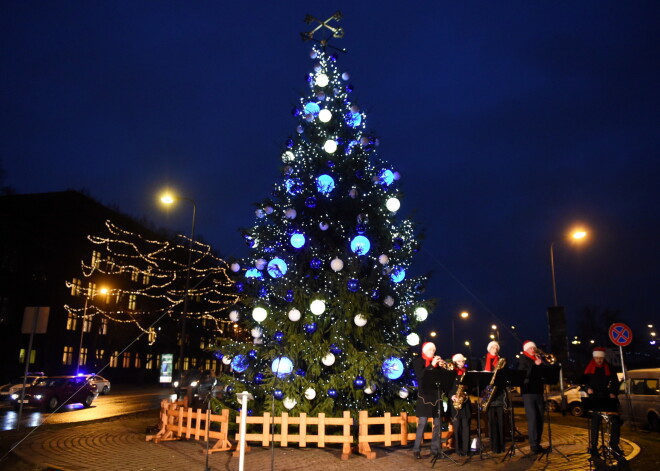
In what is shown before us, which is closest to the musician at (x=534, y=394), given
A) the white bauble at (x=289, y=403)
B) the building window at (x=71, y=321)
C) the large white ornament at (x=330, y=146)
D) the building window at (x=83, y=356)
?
the white bauble at (x=289, y=403)

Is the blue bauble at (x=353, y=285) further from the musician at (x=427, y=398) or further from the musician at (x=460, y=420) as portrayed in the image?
the musician at (x=460, y=420)

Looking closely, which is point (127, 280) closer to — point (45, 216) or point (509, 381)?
point (45, 216)

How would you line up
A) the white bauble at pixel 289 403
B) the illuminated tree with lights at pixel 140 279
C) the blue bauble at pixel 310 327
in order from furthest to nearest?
the illuminated tree with lights at pixel 140 279
the blue bauble at pixel 310 327
the white bauble at pixel 289 403

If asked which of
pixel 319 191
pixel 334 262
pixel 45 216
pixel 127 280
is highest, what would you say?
pixel 45 216

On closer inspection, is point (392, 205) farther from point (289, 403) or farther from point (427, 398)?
point (289, 403)

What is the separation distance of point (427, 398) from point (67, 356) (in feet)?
137

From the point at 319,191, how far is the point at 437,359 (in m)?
5.14

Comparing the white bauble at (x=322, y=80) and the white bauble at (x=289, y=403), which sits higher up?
the white bauble at (x=322, y=80)

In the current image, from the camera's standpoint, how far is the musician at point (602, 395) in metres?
9.52

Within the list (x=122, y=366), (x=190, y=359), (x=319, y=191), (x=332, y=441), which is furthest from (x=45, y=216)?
(x=332, y=441)

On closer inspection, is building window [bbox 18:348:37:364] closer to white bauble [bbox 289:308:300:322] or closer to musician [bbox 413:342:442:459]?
white bauble [bbox 289:308:300:322]

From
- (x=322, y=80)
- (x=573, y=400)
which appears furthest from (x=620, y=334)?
(x=322, y=80)

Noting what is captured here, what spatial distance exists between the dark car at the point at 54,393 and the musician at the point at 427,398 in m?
17.8

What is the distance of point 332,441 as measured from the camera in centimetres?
1028
